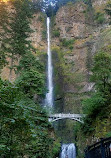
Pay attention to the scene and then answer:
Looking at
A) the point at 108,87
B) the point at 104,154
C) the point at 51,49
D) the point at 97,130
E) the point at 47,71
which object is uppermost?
the point at 51,49

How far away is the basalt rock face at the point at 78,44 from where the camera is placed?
3950cm

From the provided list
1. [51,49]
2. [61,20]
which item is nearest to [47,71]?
[51,49]

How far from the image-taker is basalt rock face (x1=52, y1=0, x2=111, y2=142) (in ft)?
130

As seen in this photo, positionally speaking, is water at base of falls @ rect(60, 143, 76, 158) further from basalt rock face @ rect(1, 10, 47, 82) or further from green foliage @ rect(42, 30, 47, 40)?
green foliage @ rect(42, 30, 47, 40)

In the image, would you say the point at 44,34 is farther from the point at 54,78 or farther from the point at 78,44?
the point at 54,78

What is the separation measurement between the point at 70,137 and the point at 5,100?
3171 centimetres

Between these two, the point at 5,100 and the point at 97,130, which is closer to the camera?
the point at 5,100

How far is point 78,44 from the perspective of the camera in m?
52.3

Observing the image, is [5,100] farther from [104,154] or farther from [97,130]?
[97,130]

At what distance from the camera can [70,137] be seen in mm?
33656

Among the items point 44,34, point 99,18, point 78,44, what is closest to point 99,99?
point 78,44

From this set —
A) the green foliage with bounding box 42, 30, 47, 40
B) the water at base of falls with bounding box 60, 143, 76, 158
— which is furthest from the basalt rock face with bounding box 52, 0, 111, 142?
the water at base of falls with bounding box 60, 143, 76, 158

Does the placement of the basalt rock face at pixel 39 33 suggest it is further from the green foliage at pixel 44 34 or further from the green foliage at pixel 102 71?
the green foliage at pixel 102 71

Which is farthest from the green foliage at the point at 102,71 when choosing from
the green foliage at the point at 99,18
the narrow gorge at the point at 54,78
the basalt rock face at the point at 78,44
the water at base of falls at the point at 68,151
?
the green foliage at the point at 99,18
